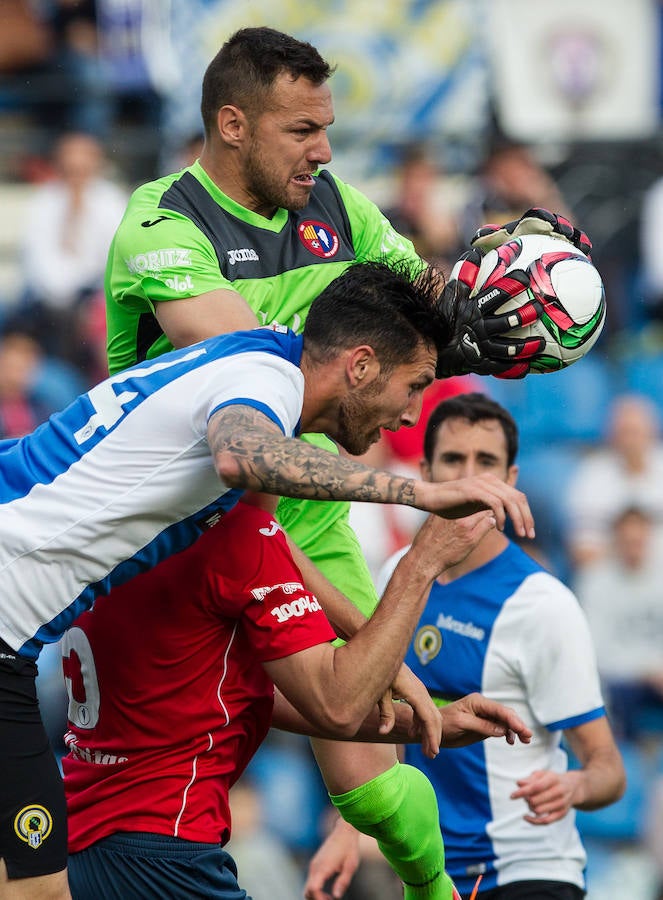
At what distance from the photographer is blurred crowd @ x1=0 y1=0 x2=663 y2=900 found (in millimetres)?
8375

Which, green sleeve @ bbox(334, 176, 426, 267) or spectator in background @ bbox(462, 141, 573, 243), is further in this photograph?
spectator in background @ bbox(462, 141, 573, 243)

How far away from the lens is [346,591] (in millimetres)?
4832

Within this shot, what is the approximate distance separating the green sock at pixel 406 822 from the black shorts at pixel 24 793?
1152mm

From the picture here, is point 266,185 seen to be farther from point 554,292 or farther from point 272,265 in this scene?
point 554,292

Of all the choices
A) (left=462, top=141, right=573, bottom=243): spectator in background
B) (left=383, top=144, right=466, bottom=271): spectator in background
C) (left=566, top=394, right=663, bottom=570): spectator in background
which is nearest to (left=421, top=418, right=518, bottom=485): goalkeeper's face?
(left=566, top=394, right=663, bottom=570): spectator in background

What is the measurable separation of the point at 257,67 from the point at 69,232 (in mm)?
6087

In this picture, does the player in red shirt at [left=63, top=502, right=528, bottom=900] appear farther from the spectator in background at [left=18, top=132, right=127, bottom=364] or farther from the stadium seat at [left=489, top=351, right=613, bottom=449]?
the spectator in background at [left=18, top=132, right=127, bottom=364]

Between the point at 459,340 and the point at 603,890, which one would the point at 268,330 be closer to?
the point at 459,340

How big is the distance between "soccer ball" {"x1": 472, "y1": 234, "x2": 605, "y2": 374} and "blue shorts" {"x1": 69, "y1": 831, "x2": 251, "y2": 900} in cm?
178

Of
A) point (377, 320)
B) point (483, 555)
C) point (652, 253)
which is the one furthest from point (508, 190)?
point (377, 320)

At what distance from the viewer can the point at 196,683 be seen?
386 centimetres

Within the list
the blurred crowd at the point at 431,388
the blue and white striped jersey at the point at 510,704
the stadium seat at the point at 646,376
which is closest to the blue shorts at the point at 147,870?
the blue and white striped jersey at the point at 510,704

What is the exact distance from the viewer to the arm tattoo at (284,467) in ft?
10.5

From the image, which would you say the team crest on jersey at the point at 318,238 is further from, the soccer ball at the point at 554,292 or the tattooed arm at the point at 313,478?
the tattooed arm at the point at 313,478
